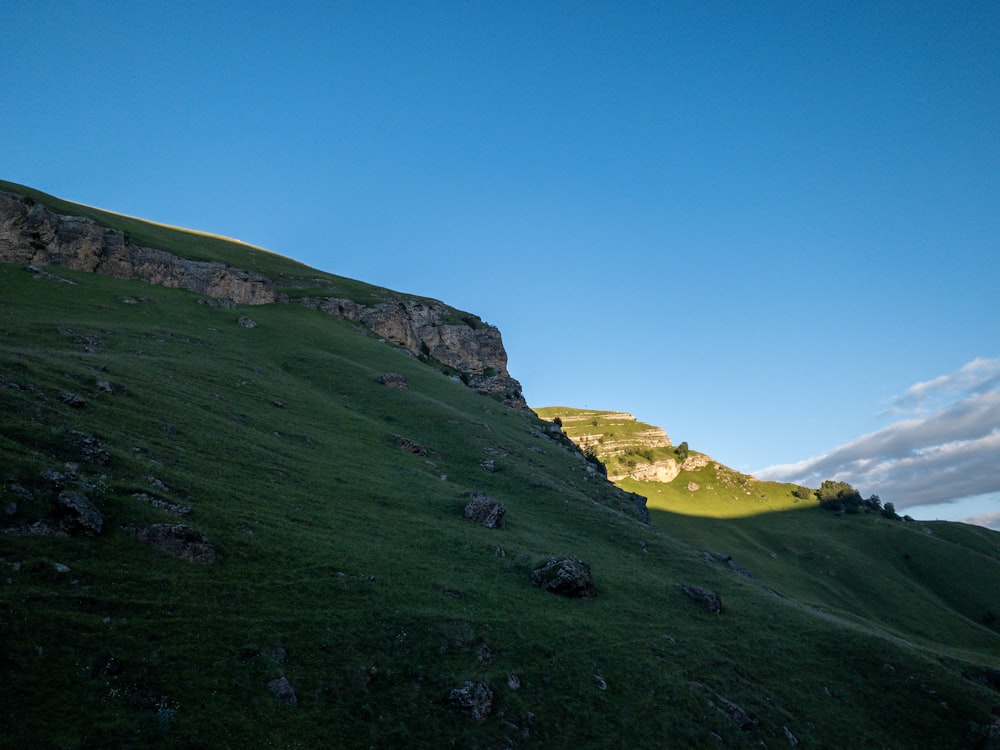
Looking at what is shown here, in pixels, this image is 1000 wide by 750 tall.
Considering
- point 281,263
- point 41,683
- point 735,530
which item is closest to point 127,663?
point 41,683

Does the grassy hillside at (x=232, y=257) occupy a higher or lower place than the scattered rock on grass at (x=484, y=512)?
higher

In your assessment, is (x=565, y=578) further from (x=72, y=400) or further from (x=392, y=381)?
(x=392, y=381)

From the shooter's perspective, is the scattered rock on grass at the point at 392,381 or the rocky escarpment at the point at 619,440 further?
the rocky escarpment at the point at 619,440

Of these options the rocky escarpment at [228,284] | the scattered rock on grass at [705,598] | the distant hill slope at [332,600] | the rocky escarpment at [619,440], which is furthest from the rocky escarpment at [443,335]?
the scattered rock on grass at [705,598]

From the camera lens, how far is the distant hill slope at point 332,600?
1642 cm

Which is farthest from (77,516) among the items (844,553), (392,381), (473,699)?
(844,553)

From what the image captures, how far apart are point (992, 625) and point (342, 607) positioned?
4853 inches

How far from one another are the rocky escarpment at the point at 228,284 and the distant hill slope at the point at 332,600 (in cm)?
1713

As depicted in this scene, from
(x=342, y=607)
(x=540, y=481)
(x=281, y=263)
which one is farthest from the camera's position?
(x=281, y=263)

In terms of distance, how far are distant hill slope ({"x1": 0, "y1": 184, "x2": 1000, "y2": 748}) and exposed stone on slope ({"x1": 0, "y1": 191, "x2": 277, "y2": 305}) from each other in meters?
15.5

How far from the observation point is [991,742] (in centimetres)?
3250

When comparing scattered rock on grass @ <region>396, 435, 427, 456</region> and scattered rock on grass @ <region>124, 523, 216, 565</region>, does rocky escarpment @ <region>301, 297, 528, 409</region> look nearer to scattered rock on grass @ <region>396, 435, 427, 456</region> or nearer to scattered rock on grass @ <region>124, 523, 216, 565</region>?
scattered rock on grass @ <region>396, 435, 427, 456</region>

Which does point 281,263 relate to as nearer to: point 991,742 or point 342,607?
point 342,607

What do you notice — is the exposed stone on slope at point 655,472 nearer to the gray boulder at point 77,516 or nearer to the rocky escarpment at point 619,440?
the rocky escarpment at point 619,440
